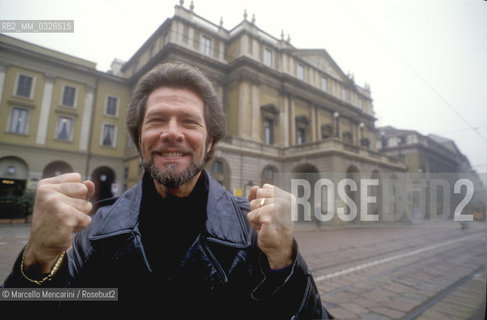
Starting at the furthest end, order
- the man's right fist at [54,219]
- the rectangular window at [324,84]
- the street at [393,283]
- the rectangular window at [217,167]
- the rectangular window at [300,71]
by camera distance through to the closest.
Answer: the rectangular window at [324,84], the rectangular window at [300,71], the rectangular window at [217,167], the street at [393,283], the man's right fist at [54,219]

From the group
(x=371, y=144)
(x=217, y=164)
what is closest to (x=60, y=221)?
(x=217, y=164)

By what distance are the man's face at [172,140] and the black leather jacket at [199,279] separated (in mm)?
Result: 273

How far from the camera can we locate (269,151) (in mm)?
16969

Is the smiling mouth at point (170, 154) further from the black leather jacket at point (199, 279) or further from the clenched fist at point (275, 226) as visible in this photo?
the clenched fist at point (275, 226)

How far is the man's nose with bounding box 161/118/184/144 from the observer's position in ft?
3.63

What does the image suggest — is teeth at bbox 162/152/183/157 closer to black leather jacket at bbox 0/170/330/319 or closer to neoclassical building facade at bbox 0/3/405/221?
black leather jacket at bbox 0/170/330/319

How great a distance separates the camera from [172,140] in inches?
44.0

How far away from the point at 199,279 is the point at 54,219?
602mm

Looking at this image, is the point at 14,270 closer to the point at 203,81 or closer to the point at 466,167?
the point at 203,81

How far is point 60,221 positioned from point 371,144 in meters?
31.4

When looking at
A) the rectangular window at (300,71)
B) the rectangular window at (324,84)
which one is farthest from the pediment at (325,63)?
the rectangular window at (324,84)

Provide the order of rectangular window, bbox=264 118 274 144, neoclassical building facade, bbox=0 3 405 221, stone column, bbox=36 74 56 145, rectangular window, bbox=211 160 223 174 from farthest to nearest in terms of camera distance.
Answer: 1. rectangular window, bbox=264 118 274 144
2. rectangular window, bbox=211 160 223 174
3. neoclassical building facade, bbox=0 3 405 221
4. stone column, bbox=36 74 56 145

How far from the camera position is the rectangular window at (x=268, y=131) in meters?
19.2

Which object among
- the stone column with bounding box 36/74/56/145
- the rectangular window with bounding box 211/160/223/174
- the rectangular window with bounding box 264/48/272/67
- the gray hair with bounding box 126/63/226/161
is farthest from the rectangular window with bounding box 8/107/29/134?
the rectangular window with bounding box 264/48/272/67
